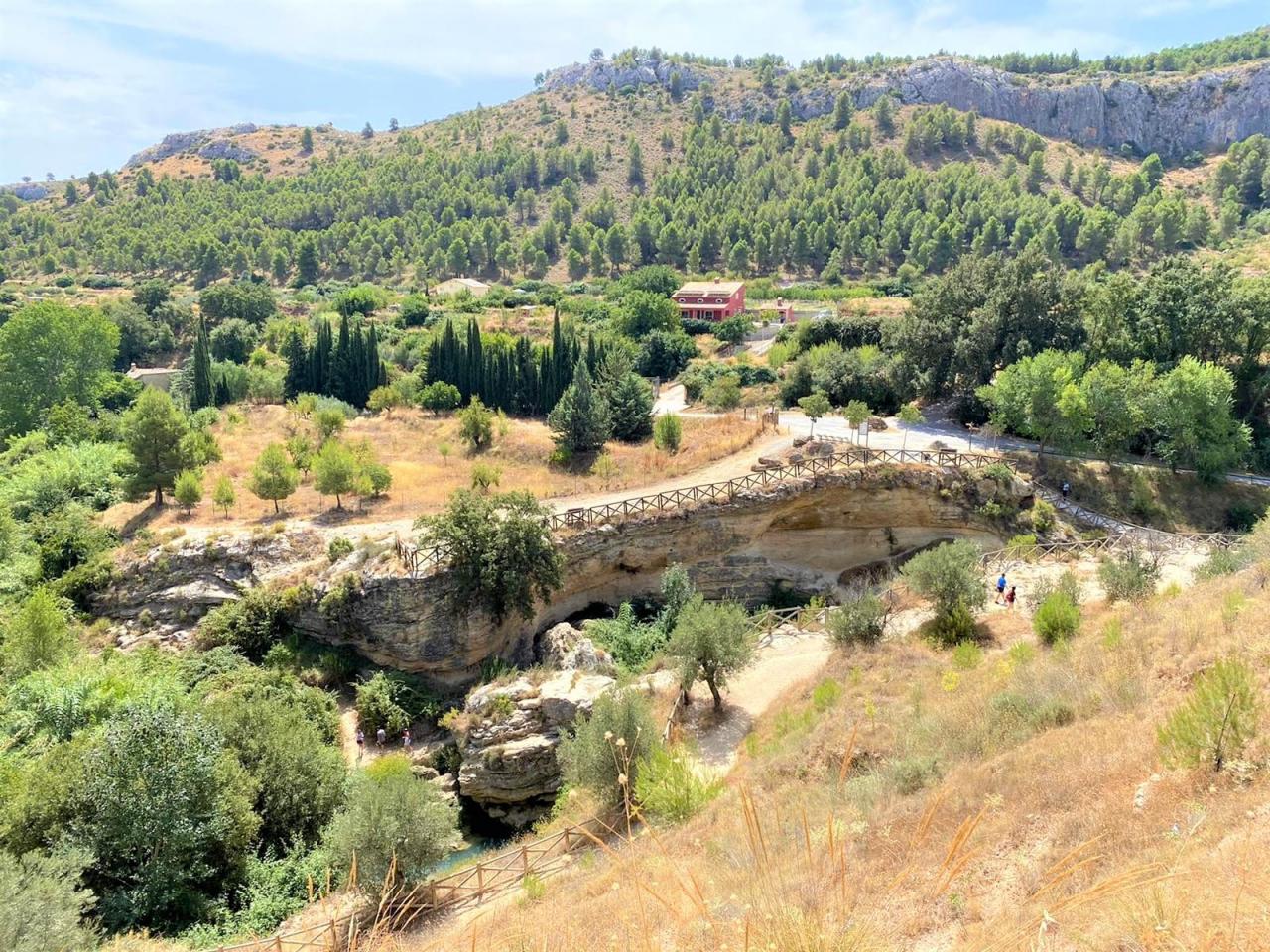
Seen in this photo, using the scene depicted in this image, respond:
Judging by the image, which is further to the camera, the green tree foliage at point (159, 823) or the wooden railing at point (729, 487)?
the wooden railing at point (729, 487)

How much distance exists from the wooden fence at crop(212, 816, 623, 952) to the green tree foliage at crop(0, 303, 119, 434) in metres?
48.9

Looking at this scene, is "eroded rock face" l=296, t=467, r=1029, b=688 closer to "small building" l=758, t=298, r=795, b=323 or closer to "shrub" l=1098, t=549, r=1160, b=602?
"shrub" l=1098, t=549, r=1160, b=602

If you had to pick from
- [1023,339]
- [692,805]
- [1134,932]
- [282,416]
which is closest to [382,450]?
[282,416]

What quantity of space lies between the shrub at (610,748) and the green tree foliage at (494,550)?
27.3 ft

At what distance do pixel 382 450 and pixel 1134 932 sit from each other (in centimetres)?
3818

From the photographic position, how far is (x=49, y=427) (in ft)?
143

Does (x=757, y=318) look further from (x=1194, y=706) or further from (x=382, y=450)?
(x=1194, y=706)

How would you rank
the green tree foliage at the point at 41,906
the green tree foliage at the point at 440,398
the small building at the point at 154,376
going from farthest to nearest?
the small building at the point at 154,376 < the green tree foliage at the point at 440,398 < the green tree foliage at the point at 41,906

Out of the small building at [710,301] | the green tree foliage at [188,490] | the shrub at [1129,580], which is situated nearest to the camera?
the shrub at [1129,580]

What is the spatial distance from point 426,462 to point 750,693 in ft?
74.5

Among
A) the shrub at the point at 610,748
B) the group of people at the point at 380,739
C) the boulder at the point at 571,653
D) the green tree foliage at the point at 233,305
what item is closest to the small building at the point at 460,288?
the green tree foliage at the point at 233,305

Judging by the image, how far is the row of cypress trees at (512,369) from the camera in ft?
166

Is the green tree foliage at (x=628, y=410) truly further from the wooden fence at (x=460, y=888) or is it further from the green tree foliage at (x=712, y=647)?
the wooden fence at (x=460, y=888)

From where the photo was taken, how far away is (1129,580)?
764 inches
